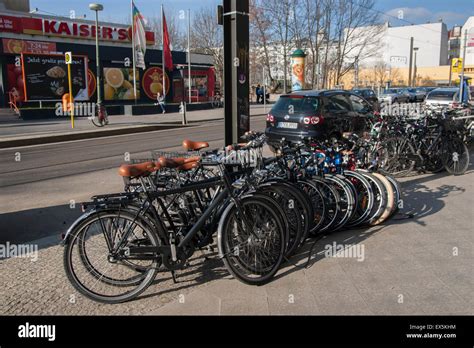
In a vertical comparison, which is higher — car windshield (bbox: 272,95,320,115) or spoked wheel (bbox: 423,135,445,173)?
car windshield (bbox: 272,95,320,115)

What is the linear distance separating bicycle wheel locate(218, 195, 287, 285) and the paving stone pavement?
135mm

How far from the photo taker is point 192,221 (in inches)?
155

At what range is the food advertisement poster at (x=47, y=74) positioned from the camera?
25438mm

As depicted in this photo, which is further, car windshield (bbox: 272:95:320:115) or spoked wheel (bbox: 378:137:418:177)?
car windshield (bbox: 272:95:320:115)

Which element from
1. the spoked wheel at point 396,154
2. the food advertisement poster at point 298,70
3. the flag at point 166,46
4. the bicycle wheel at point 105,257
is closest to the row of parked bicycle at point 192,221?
the bicycle wheel at point 105,257

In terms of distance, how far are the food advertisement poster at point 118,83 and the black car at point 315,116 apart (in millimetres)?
23838

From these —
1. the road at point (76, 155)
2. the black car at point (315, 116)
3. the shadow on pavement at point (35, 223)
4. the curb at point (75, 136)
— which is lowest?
the shadow on pavement at point (35, 223)

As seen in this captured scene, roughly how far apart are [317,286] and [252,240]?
684 mm

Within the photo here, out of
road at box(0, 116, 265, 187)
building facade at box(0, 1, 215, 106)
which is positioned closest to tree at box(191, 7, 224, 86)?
building facade at box(0, 1, 215, 106)

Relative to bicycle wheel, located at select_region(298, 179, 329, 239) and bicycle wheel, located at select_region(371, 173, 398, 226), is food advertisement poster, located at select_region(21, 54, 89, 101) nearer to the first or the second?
bicycle wheel, located at select_region(298, 179, 329, 239)

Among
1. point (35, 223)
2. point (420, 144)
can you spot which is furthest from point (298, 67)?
point (35, 223)

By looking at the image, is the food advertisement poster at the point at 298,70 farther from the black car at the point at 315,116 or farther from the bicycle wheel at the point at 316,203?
the bicycle wheel at the point at 316,203

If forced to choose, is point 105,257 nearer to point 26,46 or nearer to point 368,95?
point 368,95

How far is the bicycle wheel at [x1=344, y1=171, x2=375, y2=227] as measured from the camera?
520 cm
